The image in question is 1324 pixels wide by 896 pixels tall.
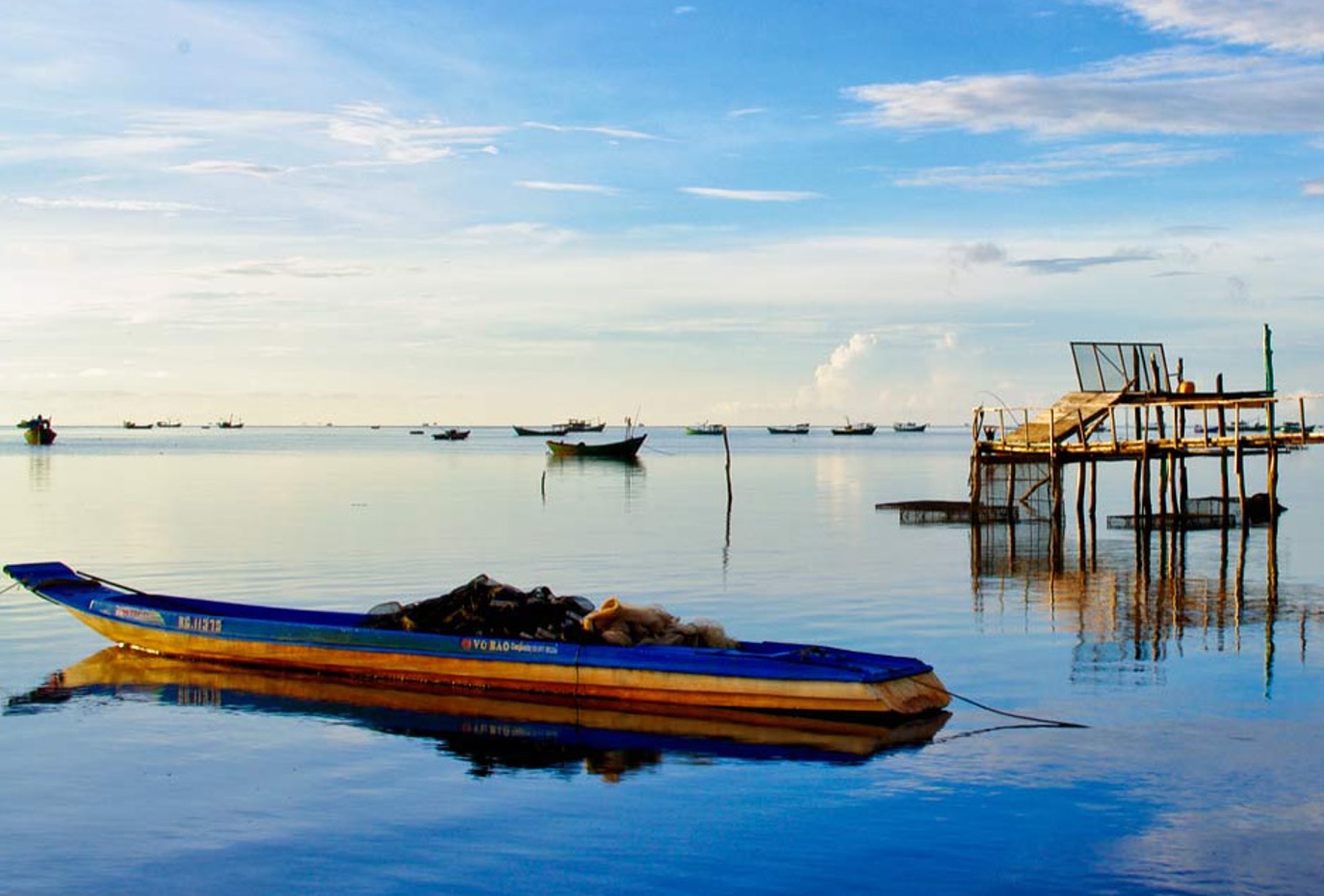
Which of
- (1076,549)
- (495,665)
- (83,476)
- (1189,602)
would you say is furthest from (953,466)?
(495,665)

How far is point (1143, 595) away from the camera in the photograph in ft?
90.7

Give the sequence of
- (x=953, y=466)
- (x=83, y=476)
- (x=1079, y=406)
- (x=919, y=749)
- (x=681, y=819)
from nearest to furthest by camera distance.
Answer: (x=681, y=819) < (x=919, y=749) < (x=1079, y=406) < (x=83, y=476) < (x=953, y=466)

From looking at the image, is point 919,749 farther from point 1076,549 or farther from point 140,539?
point 140,539

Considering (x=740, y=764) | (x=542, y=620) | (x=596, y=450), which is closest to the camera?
(x=740, y=764)

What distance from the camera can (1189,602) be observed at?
26359 millimetres

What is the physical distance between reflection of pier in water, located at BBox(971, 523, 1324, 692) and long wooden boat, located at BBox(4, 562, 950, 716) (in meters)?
4.79

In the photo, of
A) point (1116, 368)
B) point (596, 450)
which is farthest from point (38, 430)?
point (1116, 368)

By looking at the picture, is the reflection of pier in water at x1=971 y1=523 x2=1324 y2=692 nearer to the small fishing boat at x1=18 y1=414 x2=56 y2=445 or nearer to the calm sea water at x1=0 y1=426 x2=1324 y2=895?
the calm sea water at x1=0 y1=426 x2=1324 y2=895

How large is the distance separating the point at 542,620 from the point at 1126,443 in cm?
2628

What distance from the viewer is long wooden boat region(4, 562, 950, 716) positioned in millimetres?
15594

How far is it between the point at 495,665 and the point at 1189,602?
15224 millimetres

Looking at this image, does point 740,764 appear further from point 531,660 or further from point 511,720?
point 531,660

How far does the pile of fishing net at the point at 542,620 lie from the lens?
56.0 feet

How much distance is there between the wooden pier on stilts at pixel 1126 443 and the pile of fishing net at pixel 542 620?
22544mm
